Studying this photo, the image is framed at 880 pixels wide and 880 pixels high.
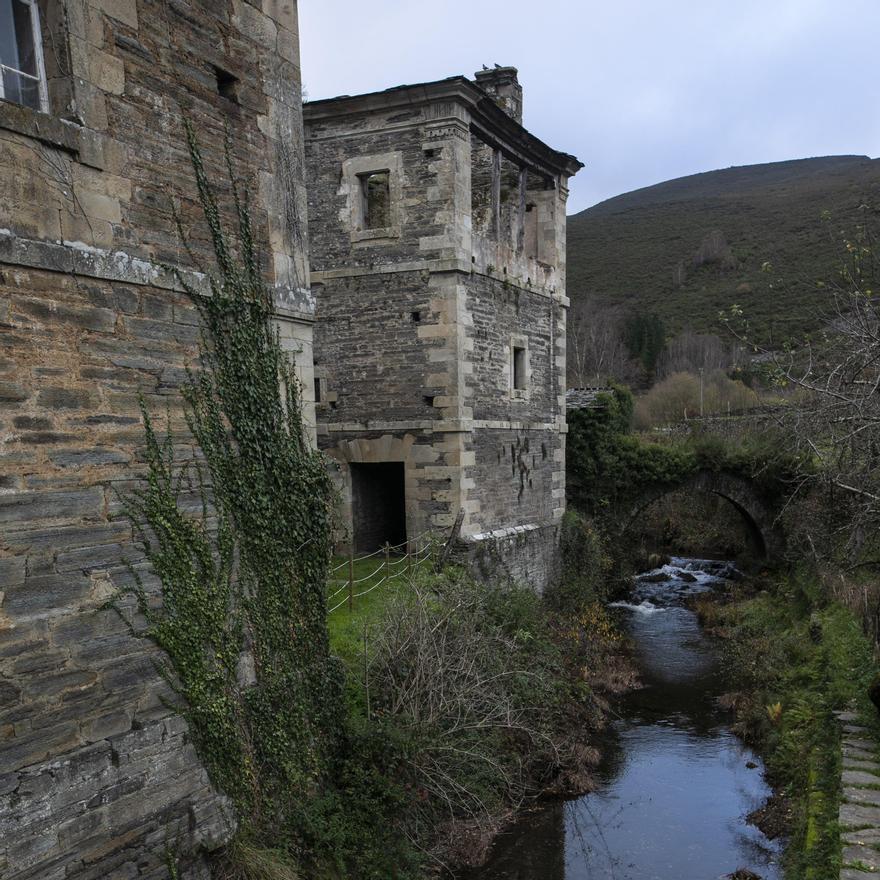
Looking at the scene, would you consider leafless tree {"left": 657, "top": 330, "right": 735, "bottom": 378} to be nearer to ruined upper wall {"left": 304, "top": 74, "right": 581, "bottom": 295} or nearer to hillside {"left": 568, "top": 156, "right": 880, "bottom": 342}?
hillside {"left": 568, "top": 156, "right": 880, "bottom": 342}

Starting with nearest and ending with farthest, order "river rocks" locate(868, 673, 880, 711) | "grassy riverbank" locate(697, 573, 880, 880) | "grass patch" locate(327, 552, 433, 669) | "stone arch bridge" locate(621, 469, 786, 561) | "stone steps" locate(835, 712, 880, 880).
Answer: "stone steps" locate(835, 712, 880, 880), "grassy riverbank" locate(697, 573, 880, 880), "river rocks" locate(868, 673, 880, 711), "grass patch" locate(327, 552, 433, 669), "stone arch bridge" locate(621, 469, 786, 561)

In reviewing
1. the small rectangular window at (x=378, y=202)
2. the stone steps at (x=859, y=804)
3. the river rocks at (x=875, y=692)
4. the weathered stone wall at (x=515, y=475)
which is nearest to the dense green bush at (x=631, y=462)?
the weathered stone wall at (x=515, y=475)

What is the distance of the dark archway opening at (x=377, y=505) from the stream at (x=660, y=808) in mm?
5030

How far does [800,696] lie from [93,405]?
941cm

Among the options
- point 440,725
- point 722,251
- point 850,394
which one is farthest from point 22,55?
point 722,251

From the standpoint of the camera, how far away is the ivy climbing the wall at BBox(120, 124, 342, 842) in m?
4.72

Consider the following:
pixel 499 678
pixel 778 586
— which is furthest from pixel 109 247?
pixel 778 586

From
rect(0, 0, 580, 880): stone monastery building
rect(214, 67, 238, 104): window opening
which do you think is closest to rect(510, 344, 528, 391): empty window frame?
rect(0, 0, 580, 880): stone monastery building

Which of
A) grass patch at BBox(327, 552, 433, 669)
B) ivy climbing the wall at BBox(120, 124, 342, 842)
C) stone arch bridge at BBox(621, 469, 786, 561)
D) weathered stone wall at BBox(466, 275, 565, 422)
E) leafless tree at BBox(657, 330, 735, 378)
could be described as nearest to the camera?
ivy climbing the wall at BBox(120, 124, 342, 842)

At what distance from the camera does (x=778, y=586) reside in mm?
15711

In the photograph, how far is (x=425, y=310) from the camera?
Answer: 11.5 metres

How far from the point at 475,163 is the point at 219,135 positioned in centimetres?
871

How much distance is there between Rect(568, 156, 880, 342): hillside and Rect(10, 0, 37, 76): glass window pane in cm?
3251

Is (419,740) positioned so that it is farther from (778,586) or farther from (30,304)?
(778,586)
